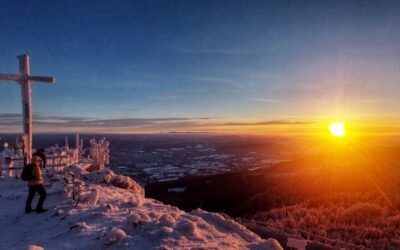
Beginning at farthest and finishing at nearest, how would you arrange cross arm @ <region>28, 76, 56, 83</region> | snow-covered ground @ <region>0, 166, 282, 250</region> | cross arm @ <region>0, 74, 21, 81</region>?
cross arm @ <region>28, 76, 56, 83</region> → cross arm @ <region>0, 74, 21, 81</region> → snow-covered ground @ <region>0, 166, 282, 250</region>

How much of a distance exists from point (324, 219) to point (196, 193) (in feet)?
91.3

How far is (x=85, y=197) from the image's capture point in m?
11.2

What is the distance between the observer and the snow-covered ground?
762 cm

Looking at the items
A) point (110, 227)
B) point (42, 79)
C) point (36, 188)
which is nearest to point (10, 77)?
point (42, 79)

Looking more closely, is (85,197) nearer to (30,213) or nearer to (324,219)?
(30,213)

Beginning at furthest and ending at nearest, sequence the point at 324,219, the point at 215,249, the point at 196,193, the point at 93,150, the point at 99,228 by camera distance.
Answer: the point at 196,193 → the point at 93,150 → the point at 324,219 → the point at 99,228 → the point at 215,249

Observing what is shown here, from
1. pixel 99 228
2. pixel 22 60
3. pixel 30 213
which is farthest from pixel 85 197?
pixel 22 60

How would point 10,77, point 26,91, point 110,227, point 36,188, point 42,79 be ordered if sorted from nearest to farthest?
point 110,227, point 36,188, point 10,77, point 26,91, point 42,79

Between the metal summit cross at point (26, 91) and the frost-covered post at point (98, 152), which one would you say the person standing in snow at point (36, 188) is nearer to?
the metal summit cross at point (26, 91)

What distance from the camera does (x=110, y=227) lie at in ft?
27.1

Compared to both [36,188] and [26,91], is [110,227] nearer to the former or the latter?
[36,188]

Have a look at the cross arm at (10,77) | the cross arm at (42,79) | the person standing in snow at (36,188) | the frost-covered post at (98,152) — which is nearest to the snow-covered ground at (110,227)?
the person standing in snow at (36,188)

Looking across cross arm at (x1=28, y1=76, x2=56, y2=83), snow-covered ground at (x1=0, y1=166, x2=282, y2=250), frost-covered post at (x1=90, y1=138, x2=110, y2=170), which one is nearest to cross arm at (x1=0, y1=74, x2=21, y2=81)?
cross arm at (x1=28, y1=76, x2=56, y2=83)

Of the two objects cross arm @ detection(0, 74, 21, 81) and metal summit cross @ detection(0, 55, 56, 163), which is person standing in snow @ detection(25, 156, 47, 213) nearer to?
metal summit cross @ detection(0, 55, 56, 163)
